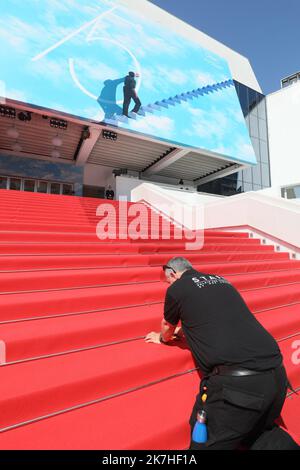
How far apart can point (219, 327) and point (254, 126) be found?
24.0m

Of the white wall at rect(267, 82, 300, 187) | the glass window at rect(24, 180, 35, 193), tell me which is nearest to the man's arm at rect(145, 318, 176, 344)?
the glass window at rect(24, 180, 35, 193)

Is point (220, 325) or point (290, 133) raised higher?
point (290, 133)

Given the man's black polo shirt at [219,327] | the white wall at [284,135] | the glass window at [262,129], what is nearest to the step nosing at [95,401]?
the man's black polo shirt at [219,327]

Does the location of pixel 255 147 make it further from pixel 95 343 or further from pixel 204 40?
pixel 95 343

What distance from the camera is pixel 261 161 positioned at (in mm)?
21781

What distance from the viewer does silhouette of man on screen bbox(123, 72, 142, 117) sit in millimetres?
12742

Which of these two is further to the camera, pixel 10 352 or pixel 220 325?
pixel 10 352

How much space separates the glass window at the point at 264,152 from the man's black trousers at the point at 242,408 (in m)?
23.1

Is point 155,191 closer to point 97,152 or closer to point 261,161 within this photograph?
point 97,152

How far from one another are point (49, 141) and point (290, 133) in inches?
712

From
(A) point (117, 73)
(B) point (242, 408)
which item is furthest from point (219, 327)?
(A) point (117, 73)

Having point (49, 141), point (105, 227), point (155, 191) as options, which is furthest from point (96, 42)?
point (105, 227)

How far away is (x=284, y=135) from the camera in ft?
70.2

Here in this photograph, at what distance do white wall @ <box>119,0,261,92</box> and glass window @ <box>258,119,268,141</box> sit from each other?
391 cm
